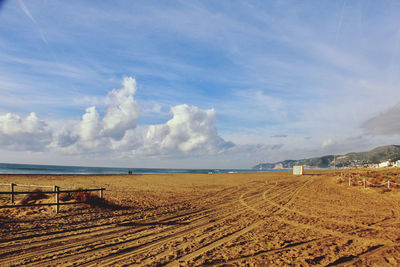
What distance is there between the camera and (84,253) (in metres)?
6.85

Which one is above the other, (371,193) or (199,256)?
(199,256)

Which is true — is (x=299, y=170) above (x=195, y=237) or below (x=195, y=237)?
below

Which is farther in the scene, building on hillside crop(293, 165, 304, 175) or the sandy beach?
building on hillside crop(293, 165, 304, 175)

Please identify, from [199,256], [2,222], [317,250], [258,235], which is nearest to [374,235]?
[317,250]

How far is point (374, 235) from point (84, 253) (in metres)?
10.1

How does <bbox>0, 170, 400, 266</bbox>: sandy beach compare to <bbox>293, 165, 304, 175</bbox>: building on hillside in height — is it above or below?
above

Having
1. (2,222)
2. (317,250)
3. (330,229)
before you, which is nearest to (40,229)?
(2,222)

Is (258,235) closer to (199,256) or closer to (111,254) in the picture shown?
(199,256)

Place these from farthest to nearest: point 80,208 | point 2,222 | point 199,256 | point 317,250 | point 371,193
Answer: point 371,193, point 80,208, point 2,222, point 317,250, point 199,256

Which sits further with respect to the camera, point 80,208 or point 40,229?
point 80,208

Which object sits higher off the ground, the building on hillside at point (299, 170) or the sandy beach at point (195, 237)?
the sandy beach at point (195, 237)

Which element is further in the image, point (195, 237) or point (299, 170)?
point (299, 170)

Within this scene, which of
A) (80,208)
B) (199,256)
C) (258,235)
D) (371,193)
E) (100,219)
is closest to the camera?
(199,256)

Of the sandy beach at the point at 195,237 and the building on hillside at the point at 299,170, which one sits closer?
the sandy beach at the point at 195,237
